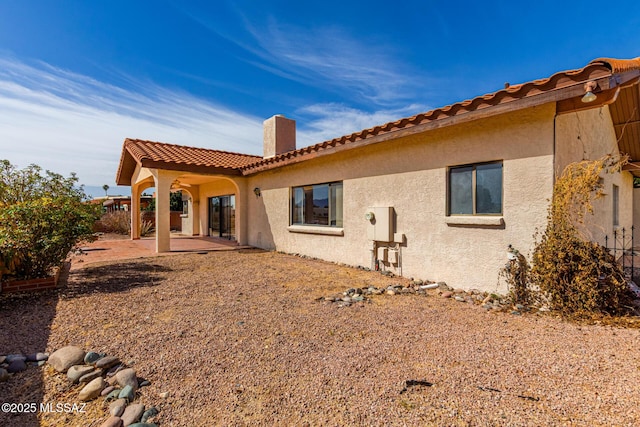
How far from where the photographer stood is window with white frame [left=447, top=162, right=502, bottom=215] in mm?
6115

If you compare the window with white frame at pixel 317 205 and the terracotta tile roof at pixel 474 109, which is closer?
the terracotta tile roof at pixel 474 109

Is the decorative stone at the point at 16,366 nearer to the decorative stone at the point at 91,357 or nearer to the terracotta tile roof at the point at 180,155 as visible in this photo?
the decorative stone at the point at 91,357

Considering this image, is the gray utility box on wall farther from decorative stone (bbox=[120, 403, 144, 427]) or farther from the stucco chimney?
the stucco chimney

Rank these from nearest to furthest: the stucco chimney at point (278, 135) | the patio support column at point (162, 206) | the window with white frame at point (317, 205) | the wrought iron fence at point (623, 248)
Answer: the wrought iron fence at point (623, 248)
the window with white frame at point (317, 205)
the patio support column at point (162, 206)
the stucco chimney at point (278, 135)

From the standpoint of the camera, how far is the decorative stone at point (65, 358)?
331 centimetres

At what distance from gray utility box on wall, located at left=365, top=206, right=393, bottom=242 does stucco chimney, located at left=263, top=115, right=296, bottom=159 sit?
7442 millimetres

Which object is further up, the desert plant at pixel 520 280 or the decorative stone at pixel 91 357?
the desert plant at pixel 520 280

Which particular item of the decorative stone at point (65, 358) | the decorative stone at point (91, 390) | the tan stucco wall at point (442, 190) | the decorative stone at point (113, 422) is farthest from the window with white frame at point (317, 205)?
the decorative stone at point (113, 422)

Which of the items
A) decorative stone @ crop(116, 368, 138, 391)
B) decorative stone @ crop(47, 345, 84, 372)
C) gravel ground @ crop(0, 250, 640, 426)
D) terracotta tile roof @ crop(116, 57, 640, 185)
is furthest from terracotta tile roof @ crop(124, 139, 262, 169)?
decorative stone @ crop(116, 368, 138, 391)

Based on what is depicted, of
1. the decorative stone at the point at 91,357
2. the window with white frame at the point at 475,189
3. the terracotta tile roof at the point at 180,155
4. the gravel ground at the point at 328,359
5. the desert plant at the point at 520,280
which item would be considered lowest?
the gravel ground at the point at 328,359

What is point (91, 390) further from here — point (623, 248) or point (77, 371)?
point (623, 248)

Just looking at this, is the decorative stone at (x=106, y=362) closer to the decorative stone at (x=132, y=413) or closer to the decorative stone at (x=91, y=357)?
the decorative stone at (x=91, y=357)

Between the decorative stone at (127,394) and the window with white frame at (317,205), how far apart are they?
24.4 ft

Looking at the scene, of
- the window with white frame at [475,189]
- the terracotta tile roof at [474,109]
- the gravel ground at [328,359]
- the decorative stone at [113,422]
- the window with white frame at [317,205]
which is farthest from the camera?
the window with white frame at [317,205]
